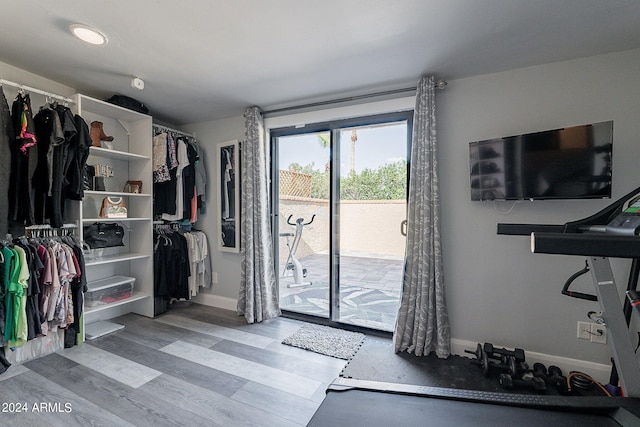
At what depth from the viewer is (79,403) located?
1.70 m

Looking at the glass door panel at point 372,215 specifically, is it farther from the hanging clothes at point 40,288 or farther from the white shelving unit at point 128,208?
the hanging clothes at point 40,288

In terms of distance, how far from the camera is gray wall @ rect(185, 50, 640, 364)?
187 centimetres

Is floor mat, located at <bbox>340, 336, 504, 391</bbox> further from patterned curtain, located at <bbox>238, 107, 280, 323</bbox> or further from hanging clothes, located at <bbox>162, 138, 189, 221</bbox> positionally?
hanging clothes, located at <bbox>162, 138, 189, 221</bbox>

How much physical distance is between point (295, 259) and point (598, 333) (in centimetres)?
265

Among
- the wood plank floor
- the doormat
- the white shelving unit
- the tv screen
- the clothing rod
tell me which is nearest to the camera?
the wood plank floor

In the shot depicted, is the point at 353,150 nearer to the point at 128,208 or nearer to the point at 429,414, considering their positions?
the point at 429,414

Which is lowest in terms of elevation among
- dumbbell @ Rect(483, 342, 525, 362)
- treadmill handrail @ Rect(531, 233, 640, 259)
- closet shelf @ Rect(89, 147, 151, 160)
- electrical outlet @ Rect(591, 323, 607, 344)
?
dumbbell @ Rect(483, 342, 525, 362)

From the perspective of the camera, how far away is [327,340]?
253 centimetres

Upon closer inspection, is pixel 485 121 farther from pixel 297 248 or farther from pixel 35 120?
pixel 35 120

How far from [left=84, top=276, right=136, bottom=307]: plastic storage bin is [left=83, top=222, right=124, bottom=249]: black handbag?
37 cm

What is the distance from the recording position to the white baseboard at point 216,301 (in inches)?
130

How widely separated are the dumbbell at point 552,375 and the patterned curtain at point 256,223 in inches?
90.5

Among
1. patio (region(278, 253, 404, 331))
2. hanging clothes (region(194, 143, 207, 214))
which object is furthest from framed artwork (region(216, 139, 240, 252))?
patio (region(278, 253, 404, 331))

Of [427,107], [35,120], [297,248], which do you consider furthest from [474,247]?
[35,120]
